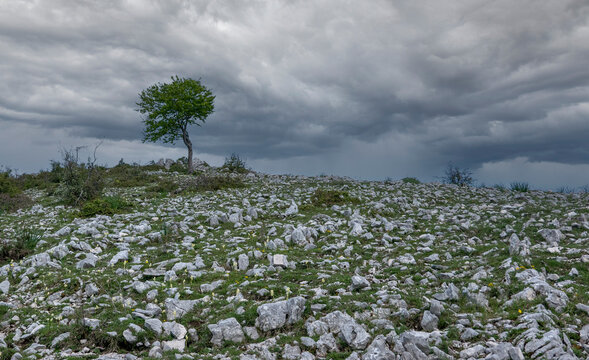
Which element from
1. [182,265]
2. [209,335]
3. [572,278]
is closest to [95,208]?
[182,265]

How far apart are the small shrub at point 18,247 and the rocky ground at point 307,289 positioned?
0.30 metres

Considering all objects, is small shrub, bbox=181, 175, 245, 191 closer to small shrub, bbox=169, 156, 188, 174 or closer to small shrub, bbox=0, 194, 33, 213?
small shrub, bbox=0, 194, 33, 213

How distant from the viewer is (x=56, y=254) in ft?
39.6

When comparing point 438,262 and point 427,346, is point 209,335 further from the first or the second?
point 438,262

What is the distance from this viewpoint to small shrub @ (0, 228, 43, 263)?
12555 millimetres

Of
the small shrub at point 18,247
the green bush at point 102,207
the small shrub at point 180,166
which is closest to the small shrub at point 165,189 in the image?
the green bush at point 102,207

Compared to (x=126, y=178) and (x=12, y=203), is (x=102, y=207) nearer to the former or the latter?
(x=12, y=203)

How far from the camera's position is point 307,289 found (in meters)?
8.39

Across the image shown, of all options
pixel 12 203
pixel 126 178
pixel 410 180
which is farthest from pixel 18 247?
pixel 410 180

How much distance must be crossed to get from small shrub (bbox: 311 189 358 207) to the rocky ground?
150 inches

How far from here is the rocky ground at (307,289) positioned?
249 inches

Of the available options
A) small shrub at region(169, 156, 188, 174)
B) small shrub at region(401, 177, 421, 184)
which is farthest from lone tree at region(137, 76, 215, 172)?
small shrub at region(401, 177, 421, 184)

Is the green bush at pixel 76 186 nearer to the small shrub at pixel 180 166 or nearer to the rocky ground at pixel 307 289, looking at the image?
the rocky ground at pixel 307 289

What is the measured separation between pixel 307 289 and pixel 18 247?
419 inches
